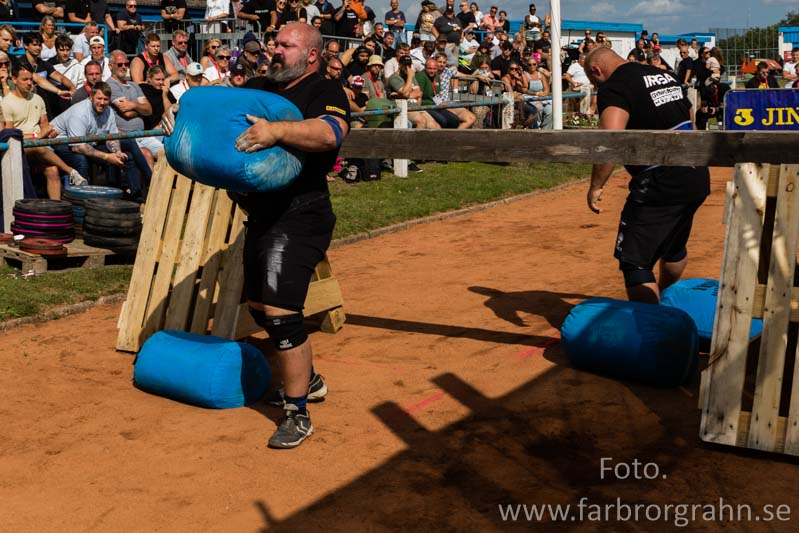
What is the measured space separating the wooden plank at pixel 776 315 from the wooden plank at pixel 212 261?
141 inches

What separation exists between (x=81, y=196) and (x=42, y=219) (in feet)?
3.30

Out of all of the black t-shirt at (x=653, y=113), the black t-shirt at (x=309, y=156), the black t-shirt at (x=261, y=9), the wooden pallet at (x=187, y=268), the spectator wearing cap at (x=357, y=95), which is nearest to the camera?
the black t-shirt at (x=309, y=156)

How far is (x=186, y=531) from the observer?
4.37m

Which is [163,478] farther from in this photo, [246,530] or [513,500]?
[513,500]

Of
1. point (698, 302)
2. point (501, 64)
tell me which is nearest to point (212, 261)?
point (698, 302)

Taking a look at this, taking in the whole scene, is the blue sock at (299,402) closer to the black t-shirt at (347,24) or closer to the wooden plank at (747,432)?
the wooden plank at (747,432)

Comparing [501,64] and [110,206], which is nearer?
[110,206]

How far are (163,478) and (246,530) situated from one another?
76 cm

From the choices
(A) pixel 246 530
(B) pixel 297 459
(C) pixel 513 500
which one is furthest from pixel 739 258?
(A) pixel 246 530

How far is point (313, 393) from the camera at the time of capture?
5.98 m

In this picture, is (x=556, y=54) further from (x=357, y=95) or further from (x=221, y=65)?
(x=357, y=95)

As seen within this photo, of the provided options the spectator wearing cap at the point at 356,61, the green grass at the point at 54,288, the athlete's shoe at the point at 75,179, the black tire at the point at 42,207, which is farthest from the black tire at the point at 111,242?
the spectator wearing cap at the point at 356,61

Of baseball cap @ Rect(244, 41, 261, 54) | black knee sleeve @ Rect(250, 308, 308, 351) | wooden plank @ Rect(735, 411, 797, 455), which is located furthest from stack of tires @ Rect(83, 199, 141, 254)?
wooden plank @ Rect(735, 411, 797, 455)

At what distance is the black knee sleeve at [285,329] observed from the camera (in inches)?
213
